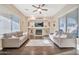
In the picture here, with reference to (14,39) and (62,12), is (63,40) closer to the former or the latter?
(62,12)

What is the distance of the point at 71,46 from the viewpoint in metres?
3.05

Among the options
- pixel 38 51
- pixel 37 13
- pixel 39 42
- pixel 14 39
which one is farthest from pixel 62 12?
pixel 14 39

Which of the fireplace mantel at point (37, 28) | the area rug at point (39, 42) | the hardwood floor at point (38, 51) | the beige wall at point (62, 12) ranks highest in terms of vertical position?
the beige wall at point (62, 12)

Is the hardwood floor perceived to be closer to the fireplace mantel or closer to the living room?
the living room

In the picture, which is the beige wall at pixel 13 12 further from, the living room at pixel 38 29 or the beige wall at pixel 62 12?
the beige wall at pixel 62 12

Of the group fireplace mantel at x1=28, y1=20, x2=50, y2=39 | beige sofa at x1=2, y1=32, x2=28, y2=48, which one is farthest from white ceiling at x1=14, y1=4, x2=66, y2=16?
beige sofa at x1=2, y1=32, x2=28, y2=48

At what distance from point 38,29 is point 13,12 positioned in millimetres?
716

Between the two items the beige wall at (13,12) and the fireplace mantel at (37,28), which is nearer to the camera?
the beige wall at (13,12)

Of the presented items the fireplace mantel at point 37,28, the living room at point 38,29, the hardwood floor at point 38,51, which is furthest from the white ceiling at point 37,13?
the hardwood floor at point 38,51

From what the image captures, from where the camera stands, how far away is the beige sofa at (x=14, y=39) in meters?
3.03

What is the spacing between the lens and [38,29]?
10.6 ft

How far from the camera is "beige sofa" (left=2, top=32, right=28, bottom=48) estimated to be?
3034 millimetres
